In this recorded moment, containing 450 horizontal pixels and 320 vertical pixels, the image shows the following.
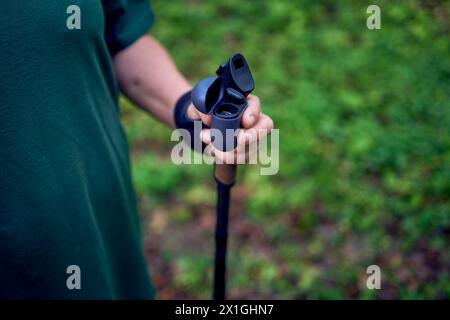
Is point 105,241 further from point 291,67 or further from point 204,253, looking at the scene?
point 291,67

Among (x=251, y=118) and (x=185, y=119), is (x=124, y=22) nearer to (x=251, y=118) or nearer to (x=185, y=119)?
(x=185, y=119)

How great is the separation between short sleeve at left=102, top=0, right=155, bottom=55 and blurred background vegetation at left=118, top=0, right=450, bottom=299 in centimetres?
187

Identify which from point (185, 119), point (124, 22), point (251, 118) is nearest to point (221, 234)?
point (185, 119)

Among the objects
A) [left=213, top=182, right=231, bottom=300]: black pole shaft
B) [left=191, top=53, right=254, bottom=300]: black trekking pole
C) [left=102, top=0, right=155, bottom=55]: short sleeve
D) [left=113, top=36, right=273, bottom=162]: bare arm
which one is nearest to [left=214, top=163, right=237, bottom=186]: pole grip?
[left=213, top=182, right=231, bottom=300]: black pole shaft

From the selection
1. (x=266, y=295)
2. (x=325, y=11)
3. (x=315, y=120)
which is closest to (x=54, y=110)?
(x=266, y=295)

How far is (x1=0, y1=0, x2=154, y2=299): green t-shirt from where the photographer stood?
1201 millimetres

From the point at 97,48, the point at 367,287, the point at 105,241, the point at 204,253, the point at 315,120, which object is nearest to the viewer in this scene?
the point at 97,48

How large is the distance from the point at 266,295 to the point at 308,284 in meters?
0.29

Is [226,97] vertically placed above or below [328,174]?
below

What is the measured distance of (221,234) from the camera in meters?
1.69

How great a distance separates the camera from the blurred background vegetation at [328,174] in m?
2.96

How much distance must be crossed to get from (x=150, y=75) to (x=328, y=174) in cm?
215

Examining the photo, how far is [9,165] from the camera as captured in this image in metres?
1.24
